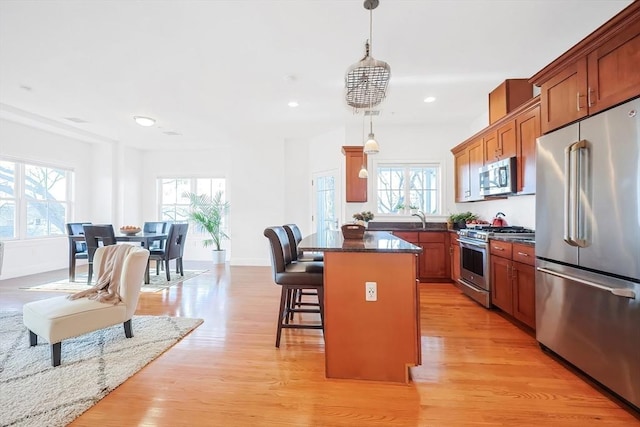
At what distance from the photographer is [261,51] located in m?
3.04

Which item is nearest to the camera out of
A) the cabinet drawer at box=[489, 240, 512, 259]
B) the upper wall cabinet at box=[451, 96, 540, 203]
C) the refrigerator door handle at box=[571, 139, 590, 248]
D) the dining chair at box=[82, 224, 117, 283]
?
the refrigerator door handle at box=[571, 139, 590, 248]

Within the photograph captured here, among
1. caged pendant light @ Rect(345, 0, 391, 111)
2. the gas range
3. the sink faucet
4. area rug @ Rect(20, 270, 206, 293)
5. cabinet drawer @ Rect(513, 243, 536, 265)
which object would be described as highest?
caged pendant light @ Rect(345, 0, 391, 111)

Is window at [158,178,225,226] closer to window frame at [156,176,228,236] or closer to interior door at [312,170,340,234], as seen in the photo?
window frame at [156,176,228,236]

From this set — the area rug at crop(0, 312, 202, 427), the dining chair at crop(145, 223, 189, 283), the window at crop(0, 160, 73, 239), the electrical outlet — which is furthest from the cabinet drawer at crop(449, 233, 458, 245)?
the window at crop(0, 160, 73, 239)

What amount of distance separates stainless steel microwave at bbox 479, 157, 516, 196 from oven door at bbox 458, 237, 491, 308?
719 millimetres

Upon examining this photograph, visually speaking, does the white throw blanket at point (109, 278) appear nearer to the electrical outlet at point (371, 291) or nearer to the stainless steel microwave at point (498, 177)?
the electrical outlet at point (371, 291)

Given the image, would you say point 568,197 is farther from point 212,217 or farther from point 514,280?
point 212,217

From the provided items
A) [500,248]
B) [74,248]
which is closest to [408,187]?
[500,248]

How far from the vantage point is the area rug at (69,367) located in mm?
1750

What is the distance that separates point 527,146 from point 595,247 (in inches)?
69.4

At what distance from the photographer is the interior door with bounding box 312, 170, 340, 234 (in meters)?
5.97

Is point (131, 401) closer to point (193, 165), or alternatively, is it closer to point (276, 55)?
point (276, 55)

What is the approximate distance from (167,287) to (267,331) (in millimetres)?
2446

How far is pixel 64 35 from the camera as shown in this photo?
2779 millimetres
